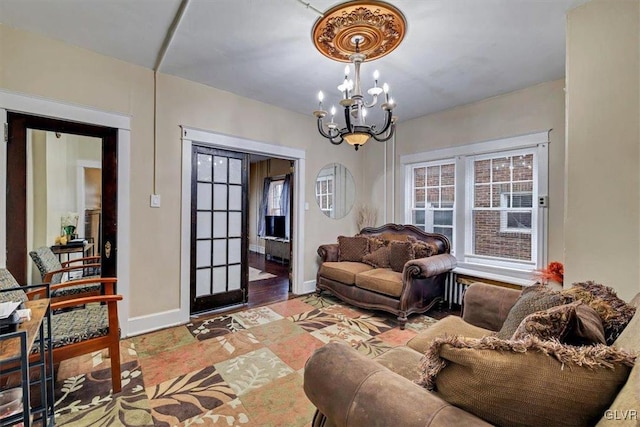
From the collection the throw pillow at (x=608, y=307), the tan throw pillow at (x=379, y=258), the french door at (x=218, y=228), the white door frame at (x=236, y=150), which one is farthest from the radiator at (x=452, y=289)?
the french door at (x=218, y=228)

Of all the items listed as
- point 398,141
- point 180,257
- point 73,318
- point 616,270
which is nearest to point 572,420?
point 616,270

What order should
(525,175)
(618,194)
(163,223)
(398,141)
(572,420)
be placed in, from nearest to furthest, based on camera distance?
(572,420) → (618,194) → (163,223) → (525,175) → (398,141)

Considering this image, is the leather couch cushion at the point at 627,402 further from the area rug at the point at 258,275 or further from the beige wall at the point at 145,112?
the area rug at the point at 258,275

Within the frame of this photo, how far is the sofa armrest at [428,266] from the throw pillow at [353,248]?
38.3 inches

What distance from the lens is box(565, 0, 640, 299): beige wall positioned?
177 centimetres

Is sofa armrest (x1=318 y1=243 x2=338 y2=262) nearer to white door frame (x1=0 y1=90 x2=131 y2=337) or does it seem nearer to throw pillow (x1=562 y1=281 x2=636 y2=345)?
white door frame (x1=0 y1=90 x2=131 y2=337)

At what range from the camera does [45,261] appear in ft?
7.95

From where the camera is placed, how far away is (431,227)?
14.4 ft

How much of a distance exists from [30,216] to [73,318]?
→ 1.08 meters

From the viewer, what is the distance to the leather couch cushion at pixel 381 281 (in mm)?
3262

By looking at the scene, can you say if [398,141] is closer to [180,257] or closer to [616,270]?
[616,270]

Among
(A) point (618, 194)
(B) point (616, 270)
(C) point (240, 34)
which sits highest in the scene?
(C) point (240, 34)

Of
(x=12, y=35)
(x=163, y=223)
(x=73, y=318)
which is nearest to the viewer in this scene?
(x=73, y=318)

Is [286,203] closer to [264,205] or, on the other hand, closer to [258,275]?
[264,205]
